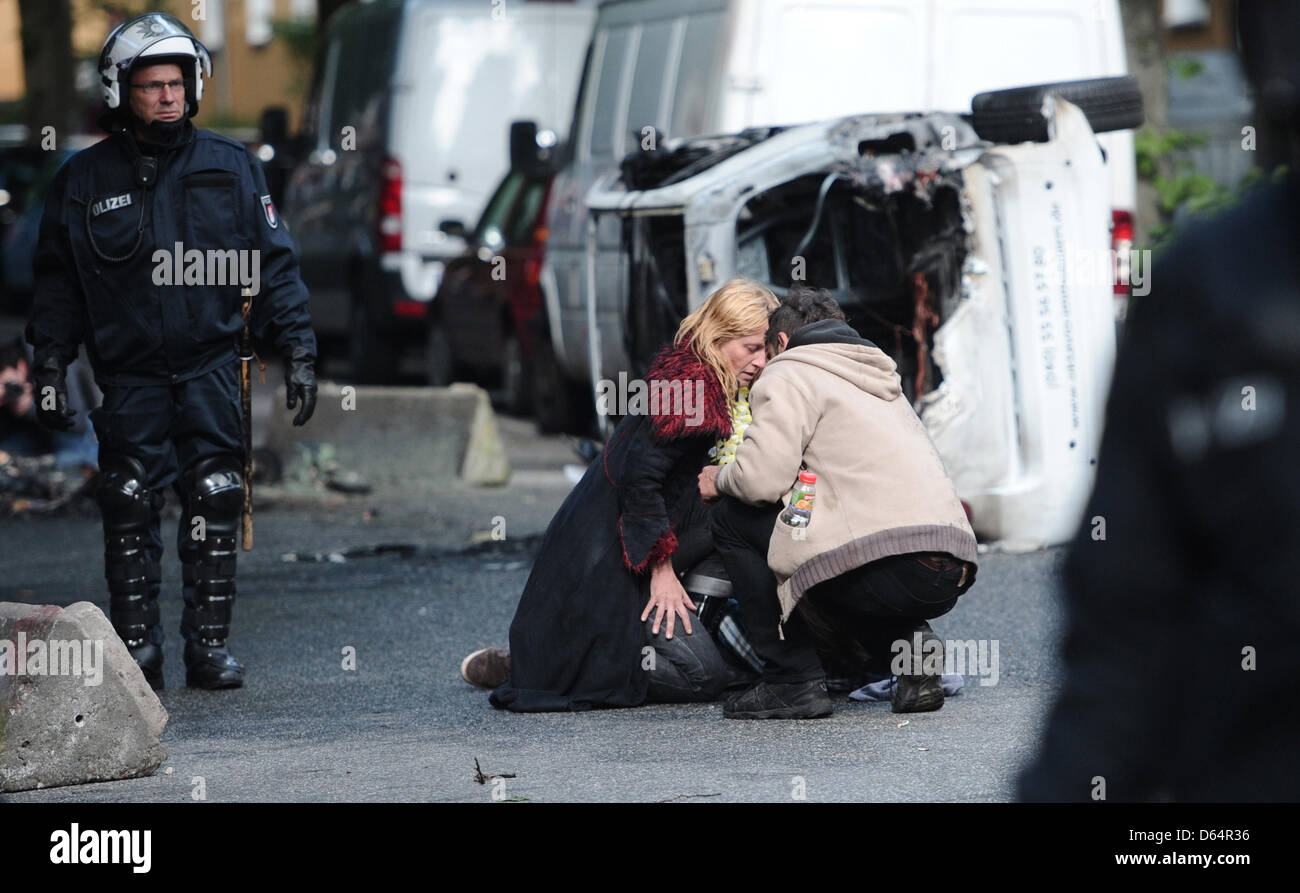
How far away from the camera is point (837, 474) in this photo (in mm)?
5180

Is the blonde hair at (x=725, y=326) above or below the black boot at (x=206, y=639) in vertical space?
above

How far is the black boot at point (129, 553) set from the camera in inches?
231

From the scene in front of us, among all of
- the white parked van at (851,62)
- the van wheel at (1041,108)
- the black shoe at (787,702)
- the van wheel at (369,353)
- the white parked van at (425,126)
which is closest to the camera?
the black shoe at (787,702)

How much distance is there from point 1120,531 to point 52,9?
101 feet

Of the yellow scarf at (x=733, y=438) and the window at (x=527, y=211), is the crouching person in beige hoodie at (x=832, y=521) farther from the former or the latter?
the window at (x=527, y=211)

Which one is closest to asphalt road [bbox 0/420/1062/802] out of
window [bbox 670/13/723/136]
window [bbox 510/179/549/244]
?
window [bbox 670/13/723/136]

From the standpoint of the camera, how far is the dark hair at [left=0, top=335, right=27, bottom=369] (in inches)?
414

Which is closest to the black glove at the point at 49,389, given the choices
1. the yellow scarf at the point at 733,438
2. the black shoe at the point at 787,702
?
the yellow scarf at the point at 733,438

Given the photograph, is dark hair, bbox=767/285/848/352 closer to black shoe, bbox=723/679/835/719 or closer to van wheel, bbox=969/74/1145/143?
black shoe, bbox=723/679/835/719

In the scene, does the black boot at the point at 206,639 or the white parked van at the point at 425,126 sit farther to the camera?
the white parked van at the point at 425,126

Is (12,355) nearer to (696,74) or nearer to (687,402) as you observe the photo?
(696,74)

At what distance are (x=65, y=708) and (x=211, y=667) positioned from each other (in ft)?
4.06

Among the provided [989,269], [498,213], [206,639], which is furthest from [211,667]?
[498,213]
